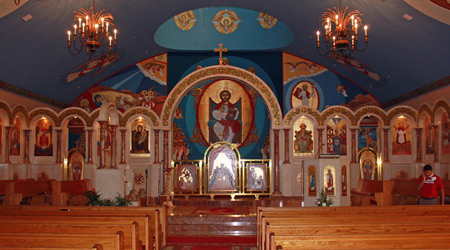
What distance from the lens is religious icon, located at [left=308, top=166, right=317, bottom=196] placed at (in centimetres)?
1152

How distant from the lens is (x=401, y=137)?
631 inches

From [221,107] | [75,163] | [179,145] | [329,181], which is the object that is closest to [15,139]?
[75,163]

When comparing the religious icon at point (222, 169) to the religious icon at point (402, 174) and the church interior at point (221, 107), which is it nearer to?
the church interior at point (221, 107)

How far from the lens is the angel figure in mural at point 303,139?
1620cm

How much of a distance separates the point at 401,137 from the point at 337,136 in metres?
2.18

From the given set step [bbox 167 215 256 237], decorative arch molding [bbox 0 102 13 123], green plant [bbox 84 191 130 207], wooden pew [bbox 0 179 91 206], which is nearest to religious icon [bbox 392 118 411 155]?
step [bbox 167 215 256 237]

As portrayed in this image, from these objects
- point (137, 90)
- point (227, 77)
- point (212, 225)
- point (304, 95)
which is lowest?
point (212, 225)

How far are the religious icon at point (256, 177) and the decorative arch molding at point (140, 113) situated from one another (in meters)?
3.60

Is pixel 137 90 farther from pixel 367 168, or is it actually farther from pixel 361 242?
pixel 361 242

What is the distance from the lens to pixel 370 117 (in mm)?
17594

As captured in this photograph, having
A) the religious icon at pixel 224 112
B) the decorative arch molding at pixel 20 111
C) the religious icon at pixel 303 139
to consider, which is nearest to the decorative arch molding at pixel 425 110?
the religious icon at pixel 303 139

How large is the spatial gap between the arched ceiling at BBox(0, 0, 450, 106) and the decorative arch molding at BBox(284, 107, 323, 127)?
236cm

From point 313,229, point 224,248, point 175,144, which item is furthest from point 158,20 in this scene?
point 313,229

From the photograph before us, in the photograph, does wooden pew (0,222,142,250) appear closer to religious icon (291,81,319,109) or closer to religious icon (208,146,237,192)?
religious icon (208,146,237,192)
